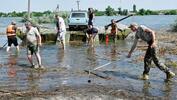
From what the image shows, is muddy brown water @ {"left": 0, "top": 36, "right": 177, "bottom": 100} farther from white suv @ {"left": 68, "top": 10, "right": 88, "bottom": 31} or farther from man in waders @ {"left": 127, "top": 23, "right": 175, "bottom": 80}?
white suv @ {"left": 68, "top": 10, "right": 88, "bottom": 31}

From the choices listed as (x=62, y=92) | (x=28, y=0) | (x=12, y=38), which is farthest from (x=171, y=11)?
(x=62, y=92)

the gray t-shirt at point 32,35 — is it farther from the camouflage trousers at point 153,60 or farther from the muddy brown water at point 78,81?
the camouflage trousers at point 153,60

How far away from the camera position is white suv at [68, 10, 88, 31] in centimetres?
4362

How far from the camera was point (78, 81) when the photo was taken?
48.6 ft

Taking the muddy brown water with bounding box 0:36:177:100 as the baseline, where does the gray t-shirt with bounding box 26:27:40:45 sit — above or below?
above

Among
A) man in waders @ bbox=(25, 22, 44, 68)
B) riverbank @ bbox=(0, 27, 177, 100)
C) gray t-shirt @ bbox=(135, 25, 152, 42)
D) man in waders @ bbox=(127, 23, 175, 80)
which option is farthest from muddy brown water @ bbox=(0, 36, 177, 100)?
gray t-shirt @ bbox=(135, 25, 152, 42)

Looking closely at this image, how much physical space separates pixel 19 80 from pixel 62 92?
290 centimetres

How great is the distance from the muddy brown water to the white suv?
70.9 feet

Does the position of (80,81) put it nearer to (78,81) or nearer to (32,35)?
(78,81)

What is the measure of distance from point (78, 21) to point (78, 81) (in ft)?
95.8

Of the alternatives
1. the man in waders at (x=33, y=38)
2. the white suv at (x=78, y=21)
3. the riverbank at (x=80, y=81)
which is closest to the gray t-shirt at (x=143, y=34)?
the riverbank at (x=80, y=81)

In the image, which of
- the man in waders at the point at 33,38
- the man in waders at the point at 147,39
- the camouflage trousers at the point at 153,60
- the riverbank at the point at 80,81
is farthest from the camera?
the man in waders at the point at 33,38

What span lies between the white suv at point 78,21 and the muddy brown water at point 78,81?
851 inches

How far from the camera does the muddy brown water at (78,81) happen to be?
12.5 meters
